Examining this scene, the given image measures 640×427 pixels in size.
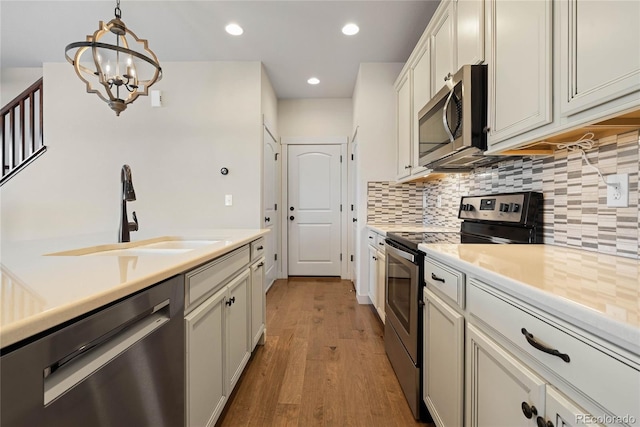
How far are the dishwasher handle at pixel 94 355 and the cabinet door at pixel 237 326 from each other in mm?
642

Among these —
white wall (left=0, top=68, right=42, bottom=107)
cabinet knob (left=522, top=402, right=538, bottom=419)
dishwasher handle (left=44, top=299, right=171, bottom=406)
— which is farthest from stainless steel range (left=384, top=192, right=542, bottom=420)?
white wall (left=0, top=68, right=42, bottom=107)

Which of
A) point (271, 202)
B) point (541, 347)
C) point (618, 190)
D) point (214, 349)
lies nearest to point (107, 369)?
point (214, 349)

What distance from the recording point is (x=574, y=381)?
57 cm

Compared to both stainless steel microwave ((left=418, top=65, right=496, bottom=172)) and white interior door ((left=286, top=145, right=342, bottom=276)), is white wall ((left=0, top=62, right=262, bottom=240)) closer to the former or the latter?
white interior door ((left=286, top=145, right=342, bottom=276))

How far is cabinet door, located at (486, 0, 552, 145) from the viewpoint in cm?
104

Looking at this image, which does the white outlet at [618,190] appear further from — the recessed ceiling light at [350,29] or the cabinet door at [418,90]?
the recessed ceiling light at [350,29]

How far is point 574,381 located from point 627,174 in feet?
2.87

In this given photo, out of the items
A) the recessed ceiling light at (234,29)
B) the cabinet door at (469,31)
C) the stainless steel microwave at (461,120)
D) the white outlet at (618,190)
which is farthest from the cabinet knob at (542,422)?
the recessed ceiling light at (234,29)

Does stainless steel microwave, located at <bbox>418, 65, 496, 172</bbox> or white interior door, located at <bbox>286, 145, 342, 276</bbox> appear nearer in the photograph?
stainless steel microwave, located at <bbox>418, 65, 496, 172</bbox>

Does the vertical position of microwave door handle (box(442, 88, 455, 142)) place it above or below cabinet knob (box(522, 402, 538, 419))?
above

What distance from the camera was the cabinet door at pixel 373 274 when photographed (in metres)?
2.74

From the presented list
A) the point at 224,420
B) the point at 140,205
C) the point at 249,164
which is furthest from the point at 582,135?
the point at 140,205

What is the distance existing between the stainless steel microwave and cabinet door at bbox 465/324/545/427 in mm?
953

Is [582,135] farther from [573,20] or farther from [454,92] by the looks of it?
[454,92]
